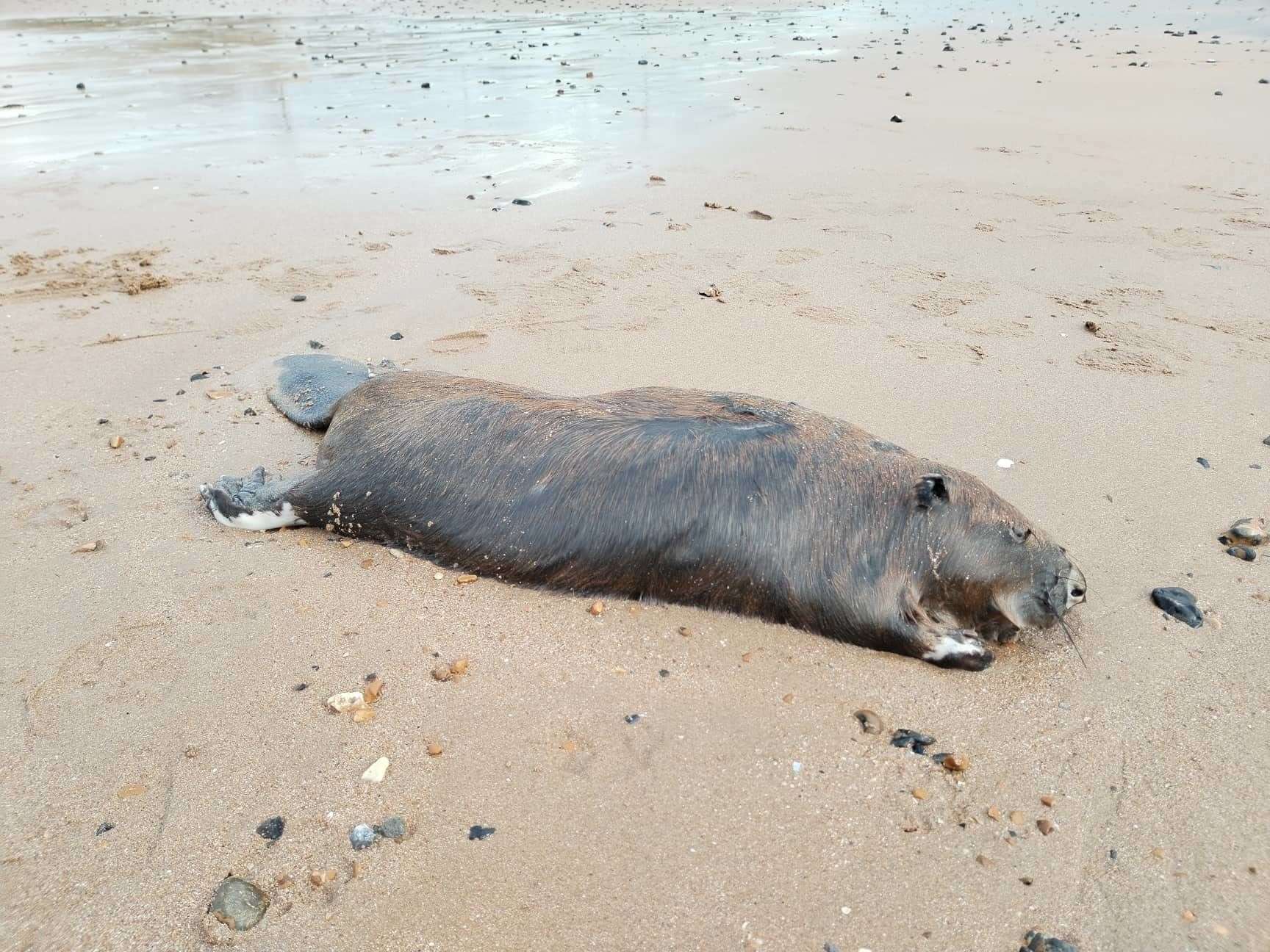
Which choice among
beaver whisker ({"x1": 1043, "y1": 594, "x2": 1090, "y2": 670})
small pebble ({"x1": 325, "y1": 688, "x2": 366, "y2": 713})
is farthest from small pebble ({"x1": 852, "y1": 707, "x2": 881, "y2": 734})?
small pebble ({"x1": 325, "y1": 688, "x2": 366, "y2": 713})

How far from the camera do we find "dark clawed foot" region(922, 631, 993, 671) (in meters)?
3.06

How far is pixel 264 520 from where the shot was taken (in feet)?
12.3

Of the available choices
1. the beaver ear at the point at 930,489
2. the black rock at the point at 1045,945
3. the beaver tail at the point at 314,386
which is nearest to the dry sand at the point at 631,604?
the black rock at the point at 1045,945

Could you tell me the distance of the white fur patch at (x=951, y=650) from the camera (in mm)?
3062

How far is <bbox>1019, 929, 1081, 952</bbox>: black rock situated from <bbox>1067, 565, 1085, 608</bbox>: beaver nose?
133cm

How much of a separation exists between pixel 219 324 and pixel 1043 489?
4871 millimetres

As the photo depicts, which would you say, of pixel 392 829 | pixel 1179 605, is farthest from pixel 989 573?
pixel 392 829

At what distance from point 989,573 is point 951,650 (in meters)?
0.34

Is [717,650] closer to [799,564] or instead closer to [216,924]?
[799,564]

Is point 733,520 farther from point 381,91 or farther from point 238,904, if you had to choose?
point 381,91

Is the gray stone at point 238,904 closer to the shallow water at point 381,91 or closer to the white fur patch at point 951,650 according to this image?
the white fur patch at point 951,650

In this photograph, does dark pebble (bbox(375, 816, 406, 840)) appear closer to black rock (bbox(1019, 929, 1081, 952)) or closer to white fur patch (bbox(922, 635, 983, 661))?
black rock (bbox(1019, 929, 1081, 952))

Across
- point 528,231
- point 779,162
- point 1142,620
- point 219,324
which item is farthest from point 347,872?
point 779,162

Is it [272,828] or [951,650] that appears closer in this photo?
[272,828]
